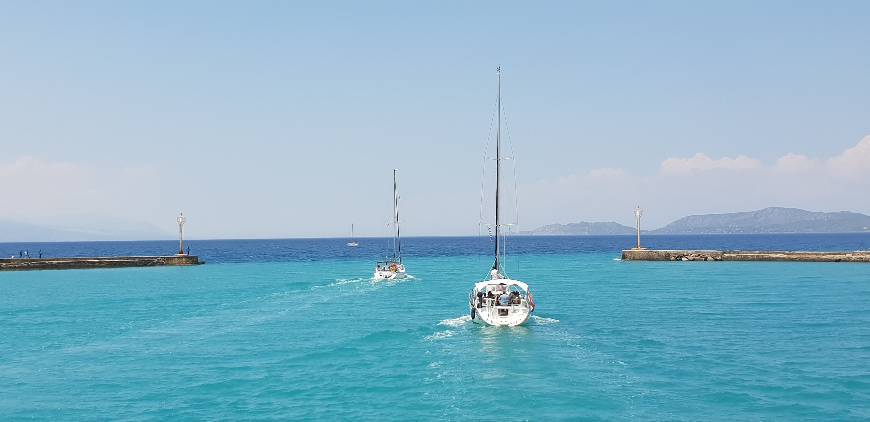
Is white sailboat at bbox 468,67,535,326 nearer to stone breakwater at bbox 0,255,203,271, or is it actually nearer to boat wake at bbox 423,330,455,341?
boat wake at bbox 423,330,455,341

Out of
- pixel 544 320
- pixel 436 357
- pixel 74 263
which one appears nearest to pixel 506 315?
pixel 544 320

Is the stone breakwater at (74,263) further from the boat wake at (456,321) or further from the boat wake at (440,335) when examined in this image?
the boat wake at (440,335)

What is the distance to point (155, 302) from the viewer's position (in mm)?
60562

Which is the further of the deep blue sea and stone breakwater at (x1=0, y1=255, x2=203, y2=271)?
stone breakwater at (x1=0, y1=255, x2=203, y2=271)

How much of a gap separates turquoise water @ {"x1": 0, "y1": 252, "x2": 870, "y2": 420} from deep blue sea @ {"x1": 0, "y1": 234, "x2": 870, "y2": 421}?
0.13m

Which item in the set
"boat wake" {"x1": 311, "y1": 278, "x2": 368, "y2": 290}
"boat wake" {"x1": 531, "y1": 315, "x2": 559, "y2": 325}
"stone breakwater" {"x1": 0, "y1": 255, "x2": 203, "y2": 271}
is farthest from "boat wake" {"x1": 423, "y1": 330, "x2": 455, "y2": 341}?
"stone breakwater" {"x1": 0, "y1": 255, "x2": 203, "y2": 271}

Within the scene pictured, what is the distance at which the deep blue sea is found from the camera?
24875mm

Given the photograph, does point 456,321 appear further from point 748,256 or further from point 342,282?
point 748,256

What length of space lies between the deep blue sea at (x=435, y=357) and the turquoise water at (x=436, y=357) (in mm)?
125

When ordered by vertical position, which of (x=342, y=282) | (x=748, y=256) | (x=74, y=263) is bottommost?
(x=342, y=282)

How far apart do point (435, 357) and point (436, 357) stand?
5 cm

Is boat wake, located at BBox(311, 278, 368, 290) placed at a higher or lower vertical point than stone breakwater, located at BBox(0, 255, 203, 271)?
lower

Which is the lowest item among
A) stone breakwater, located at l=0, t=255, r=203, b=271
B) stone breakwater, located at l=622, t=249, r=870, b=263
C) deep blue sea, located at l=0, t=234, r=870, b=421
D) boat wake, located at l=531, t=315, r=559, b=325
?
deep blue sea, located at l=0, t=234, r=870, b=421

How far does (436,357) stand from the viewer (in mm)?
33875
